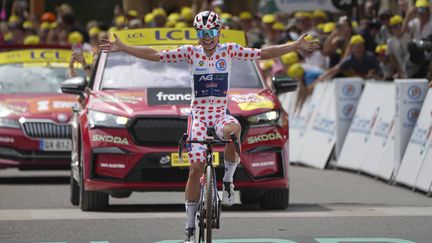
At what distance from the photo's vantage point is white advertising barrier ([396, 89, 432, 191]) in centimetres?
1727

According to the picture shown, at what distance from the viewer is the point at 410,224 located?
13.2 metres

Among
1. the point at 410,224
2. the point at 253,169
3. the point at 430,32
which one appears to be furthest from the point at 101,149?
the point at 430,32

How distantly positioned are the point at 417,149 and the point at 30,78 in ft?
19.2

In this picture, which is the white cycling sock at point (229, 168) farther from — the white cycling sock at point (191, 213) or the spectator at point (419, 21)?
the spectator at point (419, 21)

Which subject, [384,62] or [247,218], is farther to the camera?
[384,62]

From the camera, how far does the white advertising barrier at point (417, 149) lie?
56.6 ft

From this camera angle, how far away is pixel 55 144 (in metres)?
19.2

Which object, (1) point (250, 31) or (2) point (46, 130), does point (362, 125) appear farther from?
(1) point (250, 31)

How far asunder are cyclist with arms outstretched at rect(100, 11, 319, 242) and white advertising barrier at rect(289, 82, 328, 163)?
1091cm

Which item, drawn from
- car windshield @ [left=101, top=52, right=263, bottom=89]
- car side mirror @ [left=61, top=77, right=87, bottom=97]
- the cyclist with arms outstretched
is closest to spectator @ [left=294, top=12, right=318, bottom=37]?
car windshield @ [left=101, top=52, right=263, bottom=89]

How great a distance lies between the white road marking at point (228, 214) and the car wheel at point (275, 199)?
0.15 meters

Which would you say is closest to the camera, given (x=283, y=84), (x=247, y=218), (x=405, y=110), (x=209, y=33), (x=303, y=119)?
(x=209, y=33)

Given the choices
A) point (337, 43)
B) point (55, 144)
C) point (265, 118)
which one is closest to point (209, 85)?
point (265, 118)

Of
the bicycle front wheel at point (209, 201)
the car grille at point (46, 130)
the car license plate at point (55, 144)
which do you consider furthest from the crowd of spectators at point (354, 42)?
the bicycle front wheel at point (209, 201)
